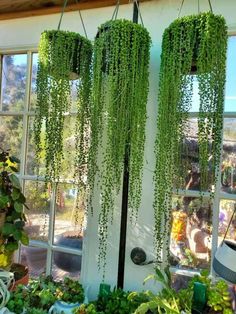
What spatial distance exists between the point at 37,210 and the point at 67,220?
0.71ft

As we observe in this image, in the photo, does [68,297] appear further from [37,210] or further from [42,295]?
[37,210]

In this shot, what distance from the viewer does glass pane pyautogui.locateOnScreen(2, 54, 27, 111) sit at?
6.81ft

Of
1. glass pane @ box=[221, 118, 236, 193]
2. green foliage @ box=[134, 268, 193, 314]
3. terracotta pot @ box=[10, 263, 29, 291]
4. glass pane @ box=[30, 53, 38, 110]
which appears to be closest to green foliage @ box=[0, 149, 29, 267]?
terracotta pot @ box=[10, 263, 29, 291]

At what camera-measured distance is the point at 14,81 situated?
2.11 m

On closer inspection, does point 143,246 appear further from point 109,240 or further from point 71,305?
point 71,305

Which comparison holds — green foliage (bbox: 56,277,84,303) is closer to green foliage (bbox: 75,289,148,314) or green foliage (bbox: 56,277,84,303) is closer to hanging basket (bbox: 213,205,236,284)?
green foliage (bbox: 75,289,148,314)

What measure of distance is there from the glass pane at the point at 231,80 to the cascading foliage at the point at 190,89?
31 cm

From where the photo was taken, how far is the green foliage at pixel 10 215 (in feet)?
5.58

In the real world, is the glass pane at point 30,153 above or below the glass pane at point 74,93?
below

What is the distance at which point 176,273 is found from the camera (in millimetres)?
1672

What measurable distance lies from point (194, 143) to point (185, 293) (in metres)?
0.66

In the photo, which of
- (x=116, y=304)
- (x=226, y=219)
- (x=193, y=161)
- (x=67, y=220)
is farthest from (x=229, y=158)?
(x=67, y=220)

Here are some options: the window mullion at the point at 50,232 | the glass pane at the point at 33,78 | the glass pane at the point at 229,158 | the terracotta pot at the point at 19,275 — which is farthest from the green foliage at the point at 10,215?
the glass pane at the point at 229,158

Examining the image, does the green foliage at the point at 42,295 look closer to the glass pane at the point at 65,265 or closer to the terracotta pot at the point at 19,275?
the terracotta pot at the point at 19,275
